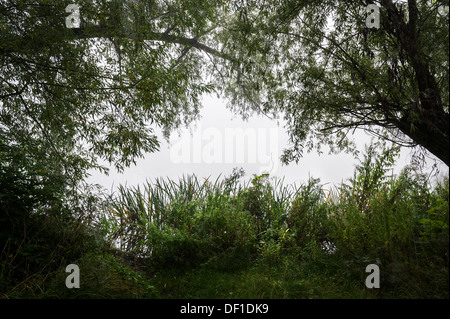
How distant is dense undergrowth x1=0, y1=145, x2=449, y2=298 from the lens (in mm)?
4309

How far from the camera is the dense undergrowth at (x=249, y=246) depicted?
14.1 ft

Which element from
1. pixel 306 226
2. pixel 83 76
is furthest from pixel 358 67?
pixel 83 76

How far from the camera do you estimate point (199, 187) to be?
7.79 m

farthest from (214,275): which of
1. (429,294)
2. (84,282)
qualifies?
(429,294)

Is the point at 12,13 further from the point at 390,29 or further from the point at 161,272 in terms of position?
the point at 390,29

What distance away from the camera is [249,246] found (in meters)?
5.77

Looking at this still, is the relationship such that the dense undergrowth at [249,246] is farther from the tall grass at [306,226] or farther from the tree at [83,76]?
the tree at [83,76]

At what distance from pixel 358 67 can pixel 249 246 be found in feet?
10.7

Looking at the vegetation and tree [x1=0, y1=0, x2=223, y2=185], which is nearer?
the vegetation

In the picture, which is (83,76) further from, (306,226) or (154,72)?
(306,226)

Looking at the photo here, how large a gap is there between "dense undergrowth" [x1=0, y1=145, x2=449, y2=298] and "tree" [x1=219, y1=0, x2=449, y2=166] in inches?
32.1

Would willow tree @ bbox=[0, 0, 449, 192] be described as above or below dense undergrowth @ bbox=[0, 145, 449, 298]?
above

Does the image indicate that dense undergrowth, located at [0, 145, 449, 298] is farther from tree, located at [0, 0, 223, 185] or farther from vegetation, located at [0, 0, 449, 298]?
tree, located at [0, 0, 223, 185]

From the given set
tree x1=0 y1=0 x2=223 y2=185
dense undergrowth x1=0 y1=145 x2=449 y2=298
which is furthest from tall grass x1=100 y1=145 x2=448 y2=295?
tree x1=0 y1=0 x2=223 y2=185
